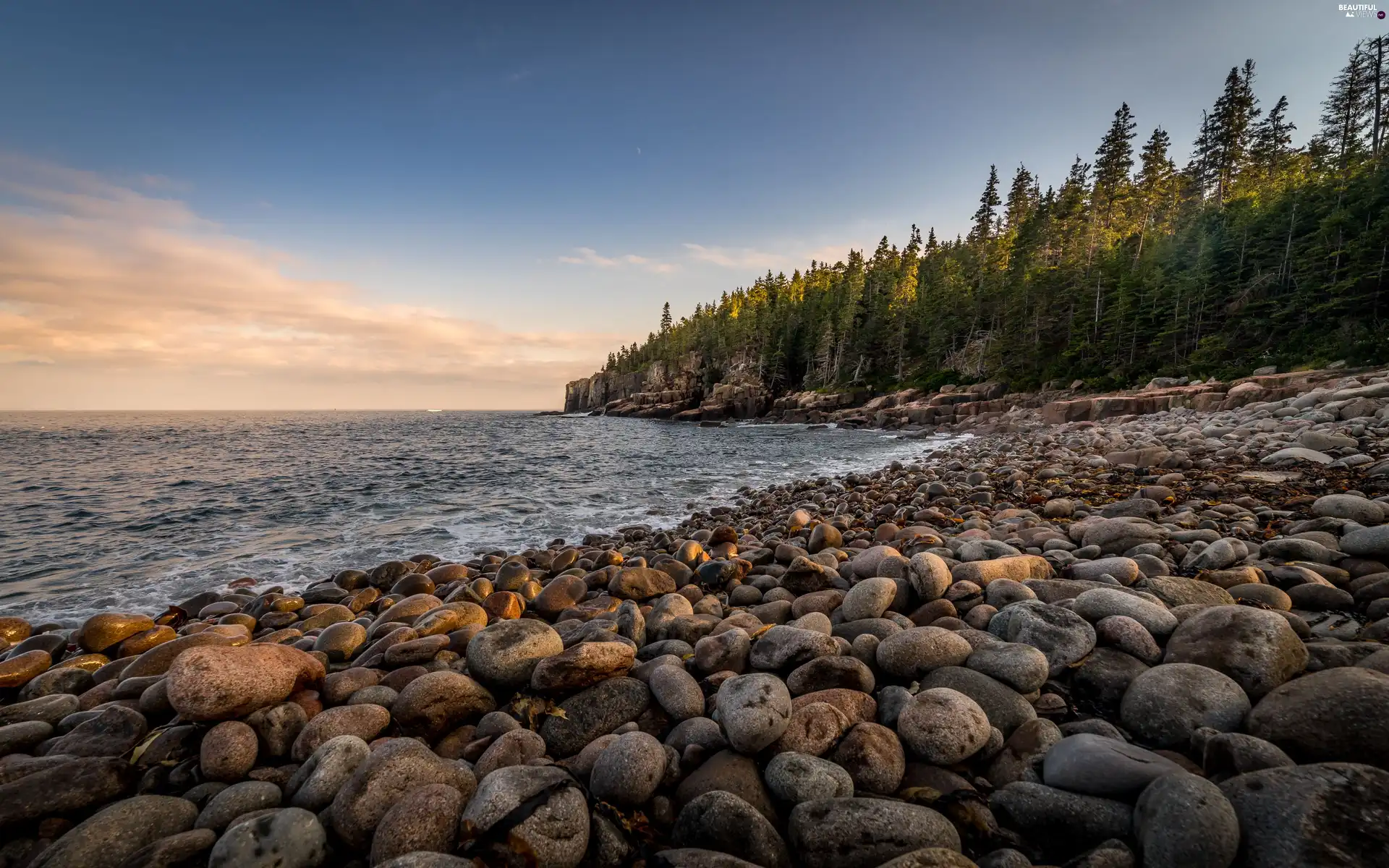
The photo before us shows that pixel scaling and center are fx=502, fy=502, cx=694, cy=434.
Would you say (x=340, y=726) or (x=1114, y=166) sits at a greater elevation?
(x=1114, y=166)

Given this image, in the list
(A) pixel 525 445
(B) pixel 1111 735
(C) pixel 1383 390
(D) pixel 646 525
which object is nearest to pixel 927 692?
(B) pixel 1111 735

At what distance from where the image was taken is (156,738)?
3.41 meters

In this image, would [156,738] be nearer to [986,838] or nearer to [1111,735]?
[986,838]

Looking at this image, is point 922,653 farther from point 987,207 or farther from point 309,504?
point 987,207

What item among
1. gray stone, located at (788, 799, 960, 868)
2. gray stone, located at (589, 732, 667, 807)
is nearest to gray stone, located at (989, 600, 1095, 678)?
gray stone, located at (788, 799, 960, 868)

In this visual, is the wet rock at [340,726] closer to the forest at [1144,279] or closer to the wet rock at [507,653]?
the wet rock at [507,653]

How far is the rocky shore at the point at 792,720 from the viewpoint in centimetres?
229

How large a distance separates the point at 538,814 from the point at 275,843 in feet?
4.35

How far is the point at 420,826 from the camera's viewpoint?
2529mm

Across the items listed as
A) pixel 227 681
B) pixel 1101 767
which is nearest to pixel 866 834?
pixel 1101 767

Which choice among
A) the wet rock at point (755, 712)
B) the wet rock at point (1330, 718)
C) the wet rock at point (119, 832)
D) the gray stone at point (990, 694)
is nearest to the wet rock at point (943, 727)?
the gray stone at point (990, 694)

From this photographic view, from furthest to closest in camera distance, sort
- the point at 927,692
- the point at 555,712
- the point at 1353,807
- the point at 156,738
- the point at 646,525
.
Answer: the point at 646,525 → the point at 555,712 → the point at 156,738 → the point at 927,692 → the point at 1353,807

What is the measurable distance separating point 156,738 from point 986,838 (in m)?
5.13

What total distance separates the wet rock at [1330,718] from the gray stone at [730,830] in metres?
2.48
